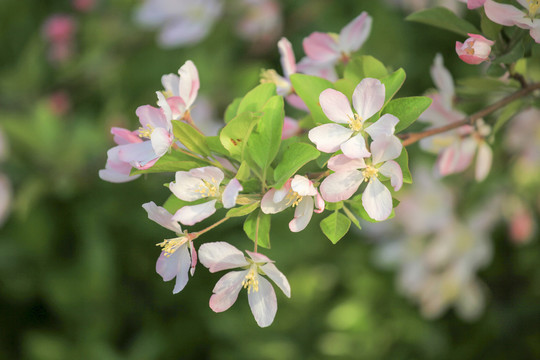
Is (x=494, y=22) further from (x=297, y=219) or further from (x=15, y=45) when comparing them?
(x=15, y=45)

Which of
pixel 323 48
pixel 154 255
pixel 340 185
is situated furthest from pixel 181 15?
pixel 340 185

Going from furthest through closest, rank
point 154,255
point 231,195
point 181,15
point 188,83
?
point 154,255, point 181,15, point 188,83, point 231,195

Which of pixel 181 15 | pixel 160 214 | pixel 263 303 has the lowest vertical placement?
pixel 181 15

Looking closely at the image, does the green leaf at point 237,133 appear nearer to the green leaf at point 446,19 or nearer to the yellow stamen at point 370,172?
the yellow stamen at point 370,172

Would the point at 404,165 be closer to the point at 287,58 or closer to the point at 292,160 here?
the point at 292,160

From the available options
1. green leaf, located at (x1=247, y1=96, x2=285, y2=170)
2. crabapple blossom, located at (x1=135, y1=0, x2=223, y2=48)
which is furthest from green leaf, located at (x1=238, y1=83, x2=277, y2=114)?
crabapple blossom, located at (x1=135, y1=0, x2=223, y2=48)

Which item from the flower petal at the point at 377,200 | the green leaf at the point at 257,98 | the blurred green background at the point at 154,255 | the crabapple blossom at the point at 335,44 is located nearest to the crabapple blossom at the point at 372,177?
the flower petal at the point at 377,200
